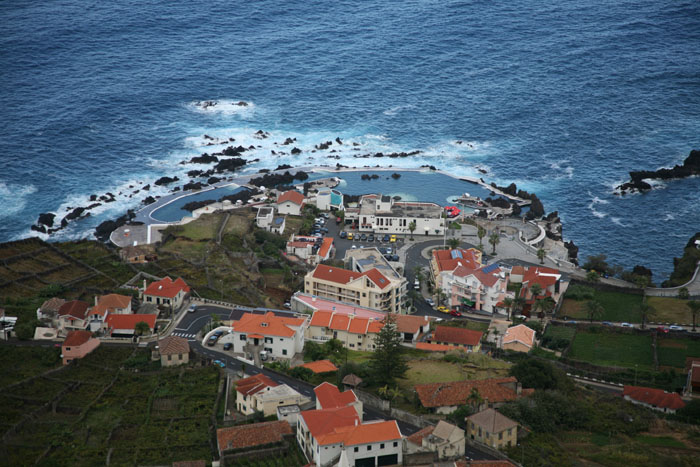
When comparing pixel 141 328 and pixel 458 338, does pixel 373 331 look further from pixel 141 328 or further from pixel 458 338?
pixel 141 328

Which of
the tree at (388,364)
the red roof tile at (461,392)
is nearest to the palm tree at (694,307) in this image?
the red roof tile at (461,392)

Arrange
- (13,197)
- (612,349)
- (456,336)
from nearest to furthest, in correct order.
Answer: (456,336) → (612,349) → (13,197)

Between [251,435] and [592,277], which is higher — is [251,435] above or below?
below

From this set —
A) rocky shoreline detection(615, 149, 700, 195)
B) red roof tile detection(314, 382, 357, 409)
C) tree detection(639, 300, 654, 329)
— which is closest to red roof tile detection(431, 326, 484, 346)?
tree detection(639, 300, 654, 329)

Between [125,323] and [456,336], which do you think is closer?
[125,323]

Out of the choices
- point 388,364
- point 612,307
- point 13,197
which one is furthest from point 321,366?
point 13,197

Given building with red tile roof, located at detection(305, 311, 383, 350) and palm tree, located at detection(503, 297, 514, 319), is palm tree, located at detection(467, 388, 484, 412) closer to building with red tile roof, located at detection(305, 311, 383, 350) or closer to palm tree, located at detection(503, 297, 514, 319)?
building with red tile roof, located at detection(305, 311, 383, 350)

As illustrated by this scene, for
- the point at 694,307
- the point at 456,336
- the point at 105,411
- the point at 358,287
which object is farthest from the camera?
the point at 358,287

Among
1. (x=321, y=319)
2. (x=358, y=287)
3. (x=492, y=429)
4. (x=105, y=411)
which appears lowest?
(x=105, y=411)
